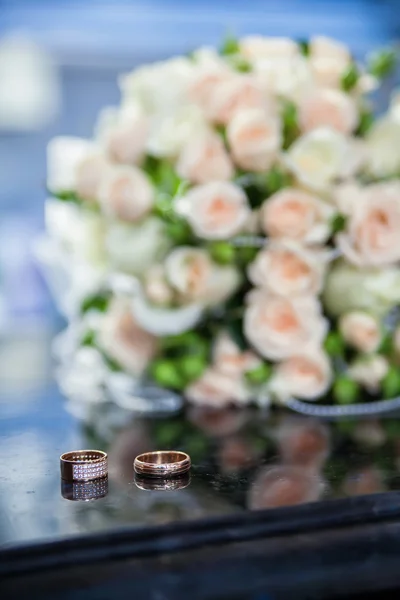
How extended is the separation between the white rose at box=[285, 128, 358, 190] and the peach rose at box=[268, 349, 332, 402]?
0.64 feet

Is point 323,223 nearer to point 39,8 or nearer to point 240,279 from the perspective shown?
point 240,279

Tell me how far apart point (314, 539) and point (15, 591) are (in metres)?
0.19

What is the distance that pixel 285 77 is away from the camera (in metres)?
1.05

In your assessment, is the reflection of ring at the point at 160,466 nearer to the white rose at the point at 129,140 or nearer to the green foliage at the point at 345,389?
the green foliage at the point at 345,389

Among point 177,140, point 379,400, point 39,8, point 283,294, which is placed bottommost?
point 379,400

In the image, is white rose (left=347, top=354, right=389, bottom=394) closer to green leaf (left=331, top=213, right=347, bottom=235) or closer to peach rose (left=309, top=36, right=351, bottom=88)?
green leaf (left=331, top=213, right=347, bottom=235)

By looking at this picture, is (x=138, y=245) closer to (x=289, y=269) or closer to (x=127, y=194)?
(x=127, y=194)

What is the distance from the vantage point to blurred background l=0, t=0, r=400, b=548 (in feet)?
10.9

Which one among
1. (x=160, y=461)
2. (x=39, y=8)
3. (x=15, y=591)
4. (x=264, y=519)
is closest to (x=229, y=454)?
(x=160, y=461)

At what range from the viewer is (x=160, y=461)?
2.32ft

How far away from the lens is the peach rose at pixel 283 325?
0.93 metres

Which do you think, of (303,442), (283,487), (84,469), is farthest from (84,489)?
(303,442)

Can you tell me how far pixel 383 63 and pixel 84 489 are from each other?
71 centimetres

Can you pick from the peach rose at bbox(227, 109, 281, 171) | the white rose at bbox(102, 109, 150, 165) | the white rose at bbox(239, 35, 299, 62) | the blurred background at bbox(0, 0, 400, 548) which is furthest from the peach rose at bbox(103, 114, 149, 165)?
the blurred background at bbox(0, 0, 400, 548)
